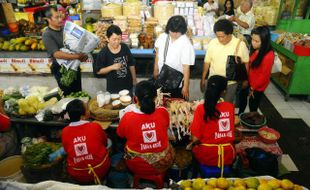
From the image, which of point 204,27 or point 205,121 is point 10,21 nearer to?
point 204,27

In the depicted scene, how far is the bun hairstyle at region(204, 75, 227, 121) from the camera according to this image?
251cm

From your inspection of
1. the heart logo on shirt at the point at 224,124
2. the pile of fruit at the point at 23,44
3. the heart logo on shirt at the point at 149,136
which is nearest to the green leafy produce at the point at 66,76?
the pile of fruit at the point at 23,44

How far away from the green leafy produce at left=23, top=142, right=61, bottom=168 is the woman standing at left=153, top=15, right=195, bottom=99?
6.36 ft

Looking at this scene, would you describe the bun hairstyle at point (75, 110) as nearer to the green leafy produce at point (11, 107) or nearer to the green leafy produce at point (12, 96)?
the green leafy produce at point (11, 107)

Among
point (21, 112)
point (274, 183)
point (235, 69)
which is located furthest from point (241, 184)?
point (21, 112)

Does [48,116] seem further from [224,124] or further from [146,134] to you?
[224,124]

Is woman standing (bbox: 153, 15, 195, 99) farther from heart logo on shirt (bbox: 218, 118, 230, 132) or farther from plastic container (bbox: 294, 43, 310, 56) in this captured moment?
plastic container (bbox: 294, 43, 310, 56)

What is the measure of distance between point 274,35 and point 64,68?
5.77m

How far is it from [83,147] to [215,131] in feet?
4.45

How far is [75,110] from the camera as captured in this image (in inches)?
103

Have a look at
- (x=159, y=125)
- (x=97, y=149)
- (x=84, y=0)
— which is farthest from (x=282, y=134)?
(x=84, y=0)

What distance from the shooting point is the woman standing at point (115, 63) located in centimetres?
371

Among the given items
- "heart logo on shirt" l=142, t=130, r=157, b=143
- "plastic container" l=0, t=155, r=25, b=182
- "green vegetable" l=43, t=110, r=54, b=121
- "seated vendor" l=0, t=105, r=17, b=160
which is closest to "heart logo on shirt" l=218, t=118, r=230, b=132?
"heart logo on shirt" l=142, t=130, r=157, b=143

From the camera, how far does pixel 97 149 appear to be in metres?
2.79
